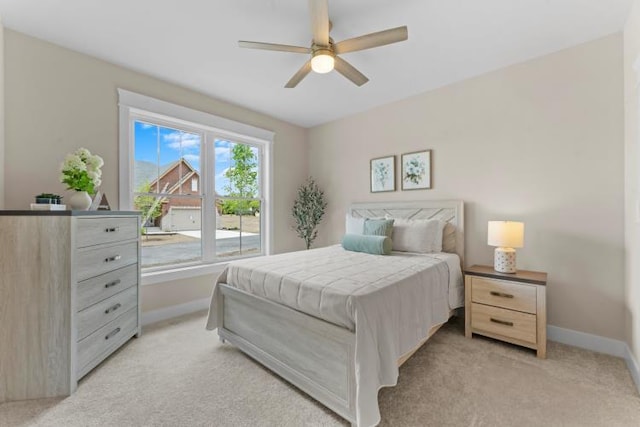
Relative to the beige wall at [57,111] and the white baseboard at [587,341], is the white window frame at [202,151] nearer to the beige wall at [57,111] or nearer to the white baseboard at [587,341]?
the beige wall at [57,111]

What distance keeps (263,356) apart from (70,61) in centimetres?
321

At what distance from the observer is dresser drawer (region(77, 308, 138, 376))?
191 cm

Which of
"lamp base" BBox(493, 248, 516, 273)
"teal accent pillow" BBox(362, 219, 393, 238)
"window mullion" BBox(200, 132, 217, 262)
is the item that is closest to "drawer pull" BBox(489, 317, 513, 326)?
"lamp base" BBox(493, 248, 516, 273)

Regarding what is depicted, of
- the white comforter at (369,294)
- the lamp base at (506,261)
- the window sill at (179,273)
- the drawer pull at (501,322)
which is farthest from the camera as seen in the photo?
the window sill at (179,273)

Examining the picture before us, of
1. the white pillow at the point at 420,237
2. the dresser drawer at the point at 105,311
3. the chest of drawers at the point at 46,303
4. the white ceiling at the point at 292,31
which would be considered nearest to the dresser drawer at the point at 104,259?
the chest of drawers at the point at 46,303

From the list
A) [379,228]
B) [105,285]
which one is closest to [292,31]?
[379,228]

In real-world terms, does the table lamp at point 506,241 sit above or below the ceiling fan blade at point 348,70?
below

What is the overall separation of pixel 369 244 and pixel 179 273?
2287 millimetres

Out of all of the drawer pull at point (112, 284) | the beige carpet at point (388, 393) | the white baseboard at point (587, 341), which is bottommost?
the beige carpet at point (388, 393)

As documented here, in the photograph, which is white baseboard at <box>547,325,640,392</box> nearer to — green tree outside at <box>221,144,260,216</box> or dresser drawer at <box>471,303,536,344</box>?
dresser drawer at <box>471,303,536,344</box>

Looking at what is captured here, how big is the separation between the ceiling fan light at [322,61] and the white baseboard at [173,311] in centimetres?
301

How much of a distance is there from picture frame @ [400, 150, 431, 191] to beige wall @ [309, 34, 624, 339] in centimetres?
10

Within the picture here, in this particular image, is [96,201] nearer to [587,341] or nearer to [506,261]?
[506,261]

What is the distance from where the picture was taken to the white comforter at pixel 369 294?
147 centimetres
